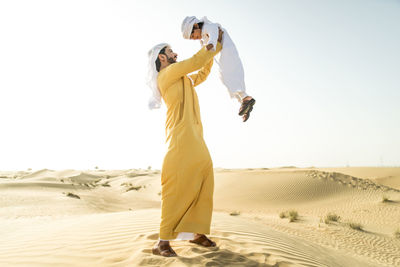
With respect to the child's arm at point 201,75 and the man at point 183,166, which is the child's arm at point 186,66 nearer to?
the man at point 183,166

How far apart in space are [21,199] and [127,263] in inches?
402

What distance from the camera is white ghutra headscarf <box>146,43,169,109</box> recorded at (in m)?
3.62

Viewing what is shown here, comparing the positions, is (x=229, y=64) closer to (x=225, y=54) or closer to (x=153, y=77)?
(x=225, y=54)

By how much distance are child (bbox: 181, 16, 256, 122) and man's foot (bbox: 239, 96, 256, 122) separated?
2.4 inches

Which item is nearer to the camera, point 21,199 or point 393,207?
point 21,199

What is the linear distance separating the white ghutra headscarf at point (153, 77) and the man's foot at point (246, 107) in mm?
1083

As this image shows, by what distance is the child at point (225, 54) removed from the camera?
326 centimetres

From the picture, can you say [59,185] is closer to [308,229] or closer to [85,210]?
[85,210]

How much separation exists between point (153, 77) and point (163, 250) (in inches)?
76.5

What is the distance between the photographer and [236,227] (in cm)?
529

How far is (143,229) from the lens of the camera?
4875mm

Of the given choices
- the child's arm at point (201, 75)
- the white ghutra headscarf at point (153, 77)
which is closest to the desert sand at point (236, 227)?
the white ghutra headscarf at point (153, 77)

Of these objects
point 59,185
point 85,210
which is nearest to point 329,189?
point 85,210

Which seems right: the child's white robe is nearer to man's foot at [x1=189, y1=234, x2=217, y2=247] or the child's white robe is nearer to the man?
the man
